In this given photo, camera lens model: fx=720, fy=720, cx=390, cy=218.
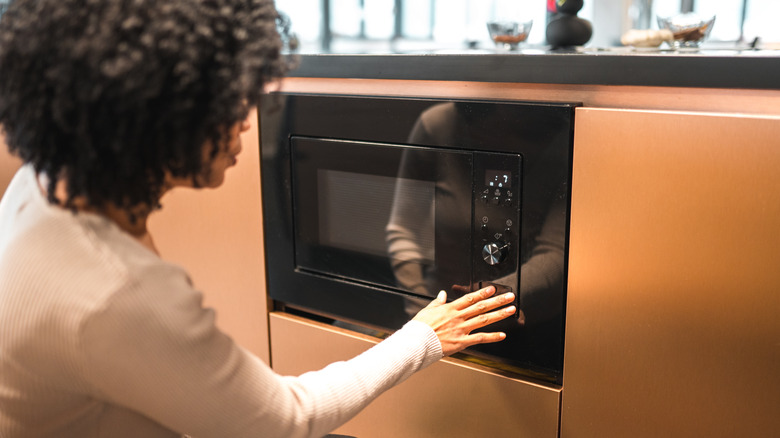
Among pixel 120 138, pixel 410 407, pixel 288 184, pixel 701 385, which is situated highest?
pixel 120 138

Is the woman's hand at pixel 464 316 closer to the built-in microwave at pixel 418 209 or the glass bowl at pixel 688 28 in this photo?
the built-in microwave at pixel 418 209

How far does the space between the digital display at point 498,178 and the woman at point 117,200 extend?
1.17 feet

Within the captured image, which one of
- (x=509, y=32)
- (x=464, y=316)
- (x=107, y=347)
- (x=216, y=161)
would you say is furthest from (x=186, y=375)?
(x=509, y=32)

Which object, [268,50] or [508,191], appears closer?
[268,50]

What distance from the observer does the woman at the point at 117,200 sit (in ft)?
1.97

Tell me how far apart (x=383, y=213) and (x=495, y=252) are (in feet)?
0.64

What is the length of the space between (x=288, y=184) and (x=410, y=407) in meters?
0.40

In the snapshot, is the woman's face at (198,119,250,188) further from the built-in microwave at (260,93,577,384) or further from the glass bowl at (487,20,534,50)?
the glass bowl at (487,20,534,50)

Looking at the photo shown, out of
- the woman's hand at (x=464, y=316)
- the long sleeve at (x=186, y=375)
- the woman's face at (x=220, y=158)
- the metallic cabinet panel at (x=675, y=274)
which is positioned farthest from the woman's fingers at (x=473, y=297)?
the woman's face at (x=220, y=158)

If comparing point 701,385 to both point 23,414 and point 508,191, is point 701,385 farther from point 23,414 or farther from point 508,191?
point 23,414

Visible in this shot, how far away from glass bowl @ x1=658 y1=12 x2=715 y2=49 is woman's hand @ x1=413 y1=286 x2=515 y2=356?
1.55 ft

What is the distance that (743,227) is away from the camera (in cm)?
79

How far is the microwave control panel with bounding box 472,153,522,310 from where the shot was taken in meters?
0.93

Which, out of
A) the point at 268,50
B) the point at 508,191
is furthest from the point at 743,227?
the point at 268,50
